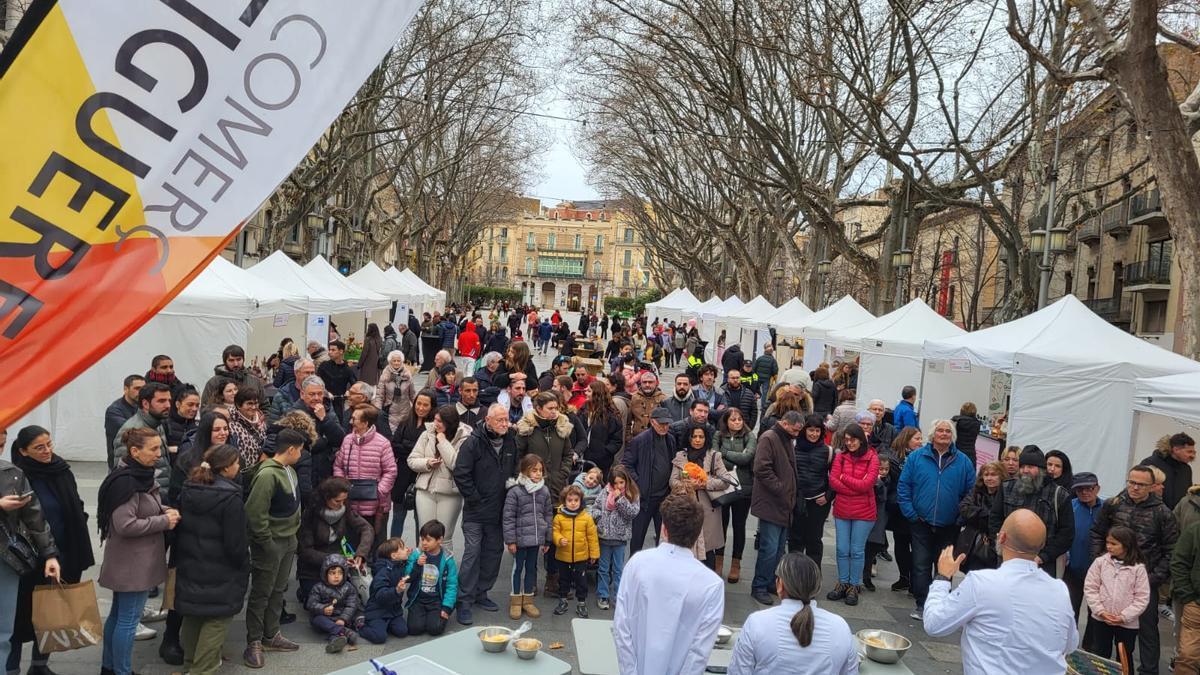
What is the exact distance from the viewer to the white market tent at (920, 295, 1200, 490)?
34.9 feet

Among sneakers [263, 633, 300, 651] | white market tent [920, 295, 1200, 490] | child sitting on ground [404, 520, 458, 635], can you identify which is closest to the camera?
sneakers [263, 633, 300, 651]

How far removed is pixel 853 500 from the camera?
7.69m

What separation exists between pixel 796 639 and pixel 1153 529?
4246 millimetres

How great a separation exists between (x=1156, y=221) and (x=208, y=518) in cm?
3704

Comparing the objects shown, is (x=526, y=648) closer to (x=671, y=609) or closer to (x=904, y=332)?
(x=671, y=609)

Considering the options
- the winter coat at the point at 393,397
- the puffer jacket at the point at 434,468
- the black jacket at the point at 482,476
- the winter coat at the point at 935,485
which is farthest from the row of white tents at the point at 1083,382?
the winter coat at the point at 393,397

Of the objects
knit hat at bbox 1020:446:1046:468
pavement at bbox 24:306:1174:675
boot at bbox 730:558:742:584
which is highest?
knit hat at bbox 1020:446:1046:468

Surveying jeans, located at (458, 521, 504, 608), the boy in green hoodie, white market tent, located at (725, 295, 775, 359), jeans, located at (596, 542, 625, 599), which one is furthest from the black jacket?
white market tent, located at (725, 295, 775, 359)

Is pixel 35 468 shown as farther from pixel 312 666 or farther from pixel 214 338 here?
pixel 214 338

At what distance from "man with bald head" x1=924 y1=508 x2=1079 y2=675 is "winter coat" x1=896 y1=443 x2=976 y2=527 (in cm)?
388

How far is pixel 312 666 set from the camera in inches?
231

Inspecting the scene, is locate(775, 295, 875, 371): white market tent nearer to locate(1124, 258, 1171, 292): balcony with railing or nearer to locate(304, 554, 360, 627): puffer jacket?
locate(304, 554, 360, 627): puffer jacket

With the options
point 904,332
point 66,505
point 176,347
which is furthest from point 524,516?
point 904,332

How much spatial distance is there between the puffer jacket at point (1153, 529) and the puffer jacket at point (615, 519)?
137 inches
